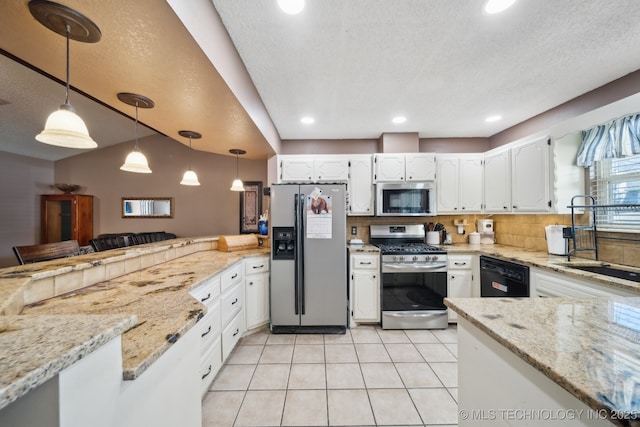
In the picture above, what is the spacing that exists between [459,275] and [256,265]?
239 cm

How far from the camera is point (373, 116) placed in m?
2.81

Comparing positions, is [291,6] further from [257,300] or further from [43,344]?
[257,300]

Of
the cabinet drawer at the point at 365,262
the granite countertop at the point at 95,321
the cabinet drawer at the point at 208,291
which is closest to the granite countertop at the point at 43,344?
the granite countertop at the point at 95,321

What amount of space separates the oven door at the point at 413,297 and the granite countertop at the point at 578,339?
1.64 metres

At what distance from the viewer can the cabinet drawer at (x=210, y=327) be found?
1685mm

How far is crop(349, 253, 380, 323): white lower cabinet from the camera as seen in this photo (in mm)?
2844

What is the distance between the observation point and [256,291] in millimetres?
2701

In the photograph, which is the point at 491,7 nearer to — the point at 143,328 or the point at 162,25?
the point at 162,25

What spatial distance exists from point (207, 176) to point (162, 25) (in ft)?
11.9

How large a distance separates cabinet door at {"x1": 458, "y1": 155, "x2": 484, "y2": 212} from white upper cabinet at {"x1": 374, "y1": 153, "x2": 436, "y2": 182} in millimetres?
513

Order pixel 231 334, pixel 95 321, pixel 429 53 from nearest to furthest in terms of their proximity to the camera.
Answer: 1. pixel 95 321
2. pixel 429 53
3. pixel 231 334


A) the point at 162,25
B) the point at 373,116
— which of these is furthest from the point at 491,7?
the point at 162,25

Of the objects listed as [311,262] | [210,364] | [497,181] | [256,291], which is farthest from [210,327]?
[497,181]

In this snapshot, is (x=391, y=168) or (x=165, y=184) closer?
(x=391, y=168)
